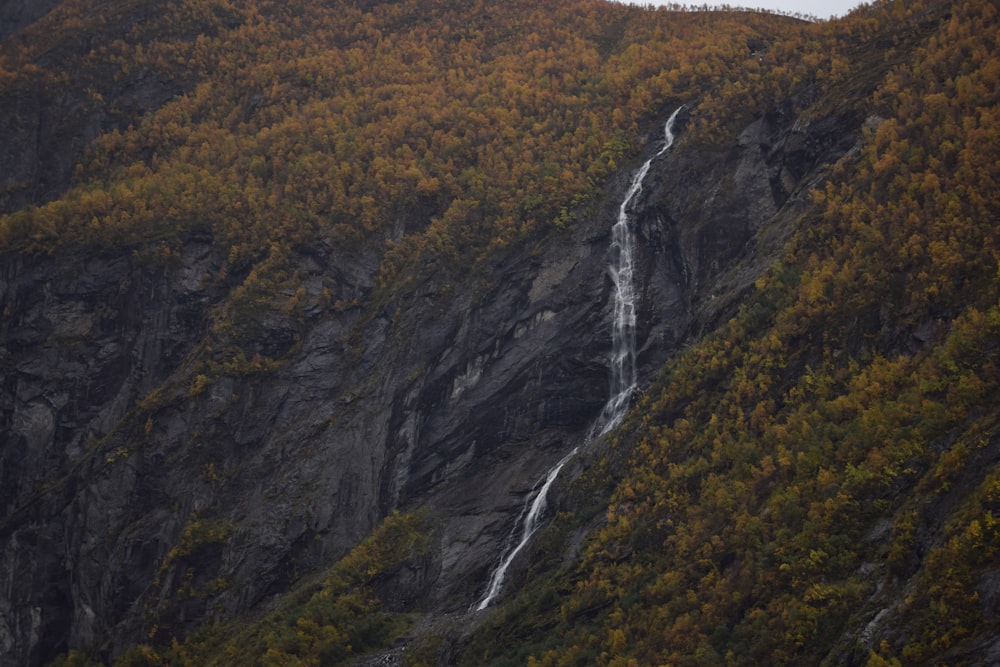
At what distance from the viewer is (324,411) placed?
7631cm

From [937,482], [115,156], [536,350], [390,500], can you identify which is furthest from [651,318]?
[115,156]

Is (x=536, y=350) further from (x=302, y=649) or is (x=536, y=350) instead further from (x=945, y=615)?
(x=945, y=615)

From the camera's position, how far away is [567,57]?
112188mm

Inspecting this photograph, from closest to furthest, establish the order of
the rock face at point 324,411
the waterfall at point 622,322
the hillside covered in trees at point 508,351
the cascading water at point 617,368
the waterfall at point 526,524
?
the hillside covered in trees at point 508,351
the waterfall at point 526,524
the cascading water at point 617,368
the waterfall at point 622,322
the rock face at point 324,411

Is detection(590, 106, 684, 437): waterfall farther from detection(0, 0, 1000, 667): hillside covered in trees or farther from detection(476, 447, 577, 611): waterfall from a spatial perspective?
detection(476, 447, 577, 611): waterfall

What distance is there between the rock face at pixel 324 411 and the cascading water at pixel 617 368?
90 centimetres

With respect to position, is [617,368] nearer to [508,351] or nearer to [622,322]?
[622,322]

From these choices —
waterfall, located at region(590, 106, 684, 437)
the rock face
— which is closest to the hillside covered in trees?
the rock face

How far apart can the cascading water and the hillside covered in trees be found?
1.06 meters

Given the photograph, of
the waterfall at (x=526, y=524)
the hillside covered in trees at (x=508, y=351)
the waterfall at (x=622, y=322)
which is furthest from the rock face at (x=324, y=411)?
the waterfall at (x=526, y=524)

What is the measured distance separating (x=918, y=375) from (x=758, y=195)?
31219 millimetres

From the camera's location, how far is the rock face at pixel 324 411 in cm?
6794

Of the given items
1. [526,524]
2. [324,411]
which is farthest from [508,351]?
[526,524]

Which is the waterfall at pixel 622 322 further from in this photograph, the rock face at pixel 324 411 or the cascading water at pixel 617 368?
the rock face at pixel 324 411
